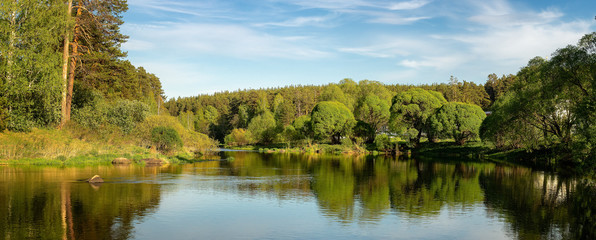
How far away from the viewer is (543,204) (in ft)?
68.4

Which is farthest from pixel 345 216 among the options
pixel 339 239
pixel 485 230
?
pixel 485 230

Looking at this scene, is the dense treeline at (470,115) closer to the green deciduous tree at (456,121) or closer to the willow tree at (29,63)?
the green deciduous tree at (456,121)

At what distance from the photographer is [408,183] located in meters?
28.7

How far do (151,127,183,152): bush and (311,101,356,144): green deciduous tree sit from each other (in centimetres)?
2935

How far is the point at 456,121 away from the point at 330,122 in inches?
800

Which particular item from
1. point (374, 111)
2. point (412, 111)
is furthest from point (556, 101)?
point (374, 111)

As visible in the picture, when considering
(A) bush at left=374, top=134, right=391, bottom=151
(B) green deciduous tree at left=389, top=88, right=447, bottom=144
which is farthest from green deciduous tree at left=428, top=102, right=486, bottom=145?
(A) bush at left=374, top=134, right=391, bottom=151

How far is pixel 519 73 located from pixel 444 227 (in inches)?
1383

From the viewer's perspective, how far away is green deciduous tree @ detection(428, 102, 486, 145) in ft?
197

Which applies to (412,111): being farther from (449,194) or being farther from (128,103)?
(449,194)

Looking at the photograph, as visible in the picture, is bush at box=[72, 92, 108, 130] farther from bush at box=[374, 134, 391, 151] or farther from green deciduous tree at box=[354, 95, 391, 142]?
green deciduous tree at box=[354, 95, 391, 142]

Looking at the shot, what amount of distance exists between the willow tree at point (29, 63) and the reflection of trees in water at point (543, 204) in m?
33.6

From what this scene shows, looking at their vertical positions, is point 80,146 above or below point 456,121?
below

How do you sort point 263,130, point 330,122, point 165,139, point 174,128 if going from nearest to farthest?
1. point 165,139
2. point 174,128
3. point 330,122
4. point 263,130
